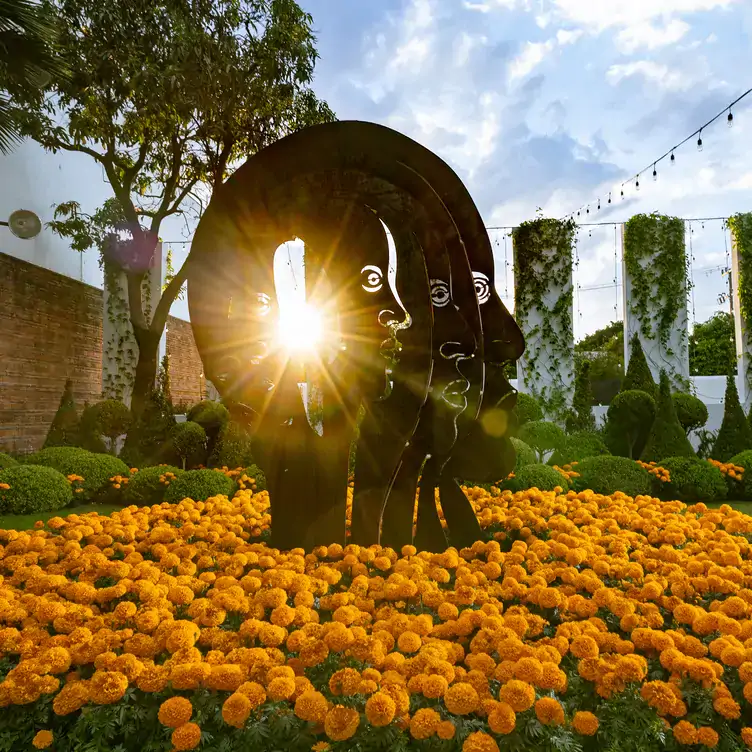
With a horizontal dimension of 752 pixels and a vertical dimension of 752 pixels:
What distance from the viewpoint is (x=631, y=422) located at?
7457 millimetres

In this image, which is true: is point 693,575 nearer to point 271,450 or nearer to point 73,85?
point 271,450

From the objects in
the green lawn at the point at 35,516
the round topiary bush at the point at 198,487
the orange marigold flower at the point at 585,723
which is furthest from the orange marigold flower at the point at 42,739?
the green lawn at the point at 35,516

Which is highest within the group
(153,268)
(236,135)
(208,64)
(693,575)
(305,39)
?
(305,39)

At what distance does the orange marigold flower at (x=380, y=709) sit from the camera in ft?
4.85

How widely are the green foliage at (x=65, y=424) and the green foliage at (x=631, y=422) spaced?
25.9 feet

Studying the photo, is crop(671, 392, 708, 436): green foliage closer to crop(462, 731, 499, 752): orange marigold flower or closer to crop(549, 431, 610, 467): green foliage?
crop(549, 431, 610, 467): green foliage

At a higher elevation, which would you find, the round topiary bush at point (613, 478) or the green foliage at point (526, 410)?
the green foliage at point (526, 410)

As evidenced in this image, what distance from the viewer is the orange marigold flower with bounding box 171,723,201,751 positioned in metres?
1.44

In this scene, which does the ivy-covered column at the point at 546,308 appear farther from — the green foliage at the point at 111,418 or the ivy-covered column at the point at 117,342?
the ivy-covered column at the point at 117,342

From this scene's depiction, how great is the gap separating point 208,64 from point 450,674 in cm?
1029

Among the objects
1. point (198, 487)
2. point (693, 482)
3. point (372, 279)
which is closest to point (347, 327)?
point (372, 279)

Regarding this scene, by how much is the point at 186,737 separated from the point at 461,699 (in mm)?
712

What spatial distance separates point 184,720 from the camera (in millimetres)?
1510

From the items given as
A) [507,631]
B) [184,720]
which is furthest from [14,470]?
[507,631]
